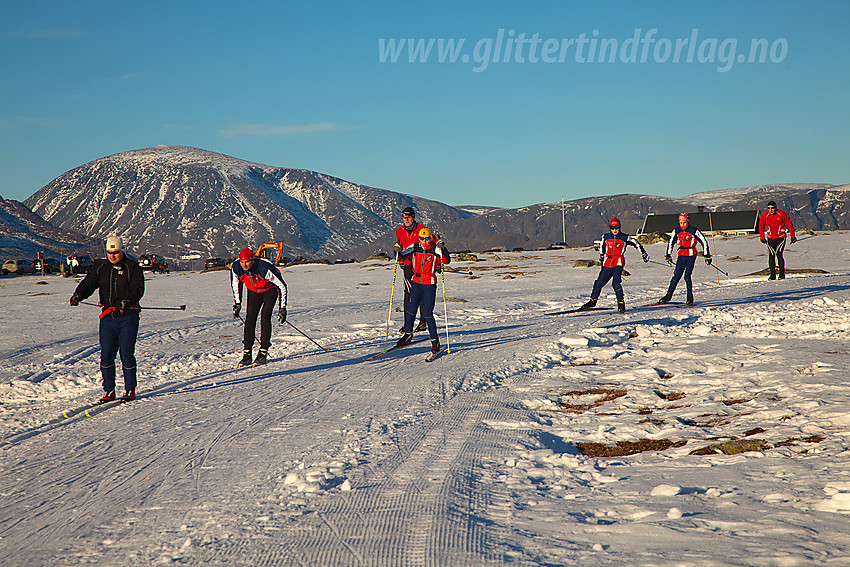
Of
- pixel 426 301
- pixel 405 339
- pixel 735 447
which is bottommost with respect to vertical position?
pixel 735 447

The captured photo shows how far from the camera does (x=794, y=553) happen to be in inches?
148

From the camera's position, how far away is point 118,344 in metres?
9.45

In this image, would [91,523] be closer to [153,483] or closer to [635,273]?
[153,483]

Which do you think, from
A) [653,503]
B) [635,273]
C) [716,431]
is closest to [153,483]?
[653,503]

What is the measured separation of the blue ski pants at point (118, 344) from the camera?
929cm

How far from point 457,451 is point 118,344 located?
5.70m

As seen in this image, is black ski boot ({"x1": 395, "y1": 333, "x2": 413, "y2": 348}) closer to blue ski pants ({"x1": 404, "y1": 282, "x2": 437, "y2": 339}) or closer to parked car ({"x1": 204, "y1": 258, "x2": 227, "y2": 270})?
blue ski pants ({"x1": 404, "y1": 282, "x2": 437, "y2": 339})

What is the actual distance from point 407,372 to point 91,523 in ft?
20.1

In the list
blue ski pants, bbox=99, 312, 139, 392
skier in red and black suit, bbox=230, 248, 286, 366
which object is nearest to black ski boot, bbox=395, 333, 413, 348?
skier in red and black suit, bbox=230, 248, 286, 366

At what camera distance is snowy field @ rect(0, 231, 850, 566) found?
4.25m

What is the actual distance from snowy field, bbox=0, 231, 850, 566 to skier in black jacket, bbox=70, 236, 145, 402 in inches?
25.5

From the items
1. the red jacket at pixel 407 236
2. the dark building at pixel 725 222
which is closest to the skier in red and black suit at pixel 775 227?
the red jacket at pixel 407 236

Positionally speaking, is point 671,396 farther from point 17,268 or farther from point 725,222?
point 725,222

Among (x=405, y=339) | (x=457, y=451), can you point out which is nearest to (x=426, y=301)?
(x=405, y=339)
